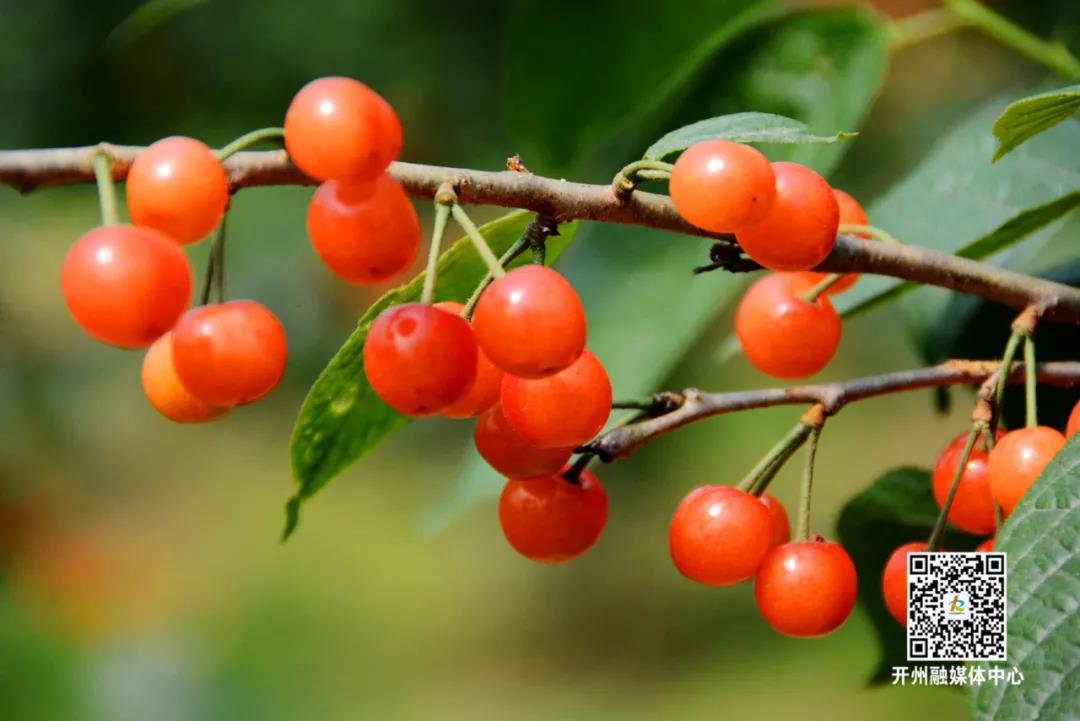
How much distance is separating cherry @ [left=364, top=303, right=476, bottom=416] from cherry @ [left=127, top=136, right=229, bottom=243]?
97 mm

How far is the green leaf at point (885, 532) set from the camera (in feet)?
3.22

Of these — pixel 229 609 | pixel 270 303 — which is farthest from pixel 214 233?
pixel 229 609

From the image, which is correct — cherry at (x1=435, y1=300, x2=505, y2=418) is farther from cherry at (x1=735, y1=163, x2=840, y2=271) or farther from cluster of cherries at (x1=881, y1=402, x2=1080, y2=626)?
cluster of cherries at (x1=881, y1=402, x2=1080, y2=626)

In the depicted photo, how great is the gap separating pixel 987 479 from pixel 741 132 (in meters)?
0.31

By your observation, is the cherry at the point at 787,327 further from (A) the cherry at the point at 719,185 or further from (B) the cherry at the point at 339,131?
(B) the cherry at the point at 339,131

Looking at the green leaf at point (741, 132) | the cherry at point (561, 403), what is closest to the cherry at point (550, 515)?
the cherry at point (561, 403)

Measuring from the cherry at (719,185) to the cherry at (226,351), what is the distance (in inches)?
8.4

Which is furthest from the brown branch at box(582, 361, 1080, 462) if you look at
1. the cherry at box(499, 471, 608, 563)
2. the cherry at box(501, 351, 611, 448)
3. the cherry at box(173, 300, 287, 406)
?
the cherry at box(173, 300, 287, 406)

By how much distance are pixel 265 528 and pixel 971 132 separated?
3.50 meters

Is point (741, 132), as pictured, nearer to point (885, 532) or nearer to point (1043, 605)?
point (1043, 605)

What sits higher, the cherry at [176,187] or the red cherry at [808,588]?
the cherry at [176,187]

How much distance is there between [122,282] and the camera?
519 millimetres

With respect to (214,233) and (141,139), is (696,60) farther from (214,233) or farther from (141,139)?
(141,139)

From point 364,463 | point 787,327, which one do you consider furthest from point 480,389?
point 364,463
